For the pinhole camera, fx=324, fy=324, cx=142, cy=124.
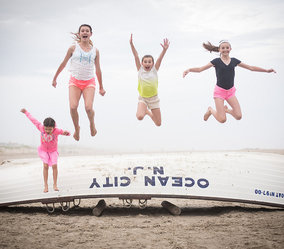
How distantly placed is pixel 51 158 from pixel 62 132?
0.58 meters

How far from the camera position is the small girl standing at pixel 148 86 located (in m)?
5.79

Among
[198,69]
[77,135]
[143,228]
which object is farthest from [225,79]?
[143,228]

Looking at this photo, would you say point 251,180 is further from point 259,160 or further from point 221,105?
point 221,105

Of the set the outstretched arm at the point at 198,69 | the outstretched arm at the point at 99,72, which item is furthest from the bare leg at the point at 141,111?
the outstretched arm at the point at 198,69

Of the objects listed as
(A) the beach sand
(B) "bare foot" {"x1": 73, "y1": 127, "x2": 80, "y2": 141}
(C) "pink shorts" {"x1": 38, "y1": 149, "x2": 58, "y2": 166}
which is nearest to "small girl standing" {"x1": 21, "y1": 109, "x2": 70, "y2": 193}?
(C) "pink shorts" {"x1": 38, "y1": 149, "x2": 58, "y2": 166}

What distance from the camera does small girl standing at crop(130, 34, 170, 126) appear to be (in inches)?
228

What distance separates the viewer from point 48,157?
6.05 m

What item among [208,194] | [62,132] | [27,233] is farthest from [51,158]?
[208,194]

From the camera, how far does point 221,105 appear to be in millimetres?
6086

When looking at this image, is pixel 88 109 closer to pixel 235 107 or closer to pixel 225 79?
pixel 225 79

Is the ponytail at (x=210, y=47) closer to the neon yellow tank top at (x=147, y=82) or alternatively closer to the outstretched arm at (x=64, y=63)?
the neon yellow tank top at (x=147, y=82)

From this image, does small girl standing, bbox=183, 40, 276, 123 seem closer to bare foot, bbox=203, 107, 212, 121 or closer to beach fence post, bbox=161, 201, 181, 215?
Answer: bare foot, bbox=203, 107, 212, 121

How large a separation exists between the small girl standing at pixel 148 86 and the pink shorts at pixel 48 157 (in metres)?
1.72

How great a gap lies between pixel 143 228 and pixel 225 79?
10.2 ft
